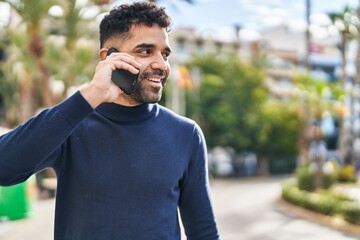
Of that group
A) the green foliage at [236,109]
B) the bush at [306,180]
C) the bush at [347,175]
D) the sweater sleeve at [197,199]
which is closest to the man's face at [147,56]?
the sweater sleeve at [197,199]

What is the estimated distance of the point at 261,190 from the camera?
3031 centimetres

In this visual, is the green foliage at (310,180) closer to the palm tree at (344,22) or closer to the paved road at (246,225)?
the paved road at (246,225)

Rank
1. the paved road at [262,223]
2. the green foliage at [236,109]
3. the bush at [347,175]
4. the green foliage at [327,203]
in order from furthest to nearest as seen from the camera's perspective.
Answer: the green foliage at [236,109]
the bush at [347,175]
the green foliage at [327,203]
the paved road at [262,223]

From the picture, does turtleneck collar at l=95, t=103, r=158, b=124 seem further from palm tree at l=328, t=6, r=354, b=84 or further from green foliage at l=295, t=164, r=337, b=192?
palm tree at l=328, t=6, r=354, b=84

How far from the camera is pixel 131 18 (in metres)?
2.08

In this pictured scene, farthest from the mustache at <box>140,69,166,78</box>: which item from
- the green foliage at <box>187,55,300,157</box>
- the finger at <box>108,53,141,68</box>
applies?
the green foliage at <box>187,55,300,157</box>

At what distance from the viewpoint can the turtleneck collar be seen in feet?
6.77

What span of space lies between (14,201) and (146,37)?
40.0ft

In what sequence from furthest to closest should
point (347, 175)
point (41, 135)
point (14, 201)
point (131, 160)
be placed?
point (347, 175), point (14, 201), point (131, 160), point (41, 135)

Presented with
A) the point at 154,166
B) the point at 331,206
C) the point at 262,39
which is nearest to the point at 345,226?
the point at 331,206

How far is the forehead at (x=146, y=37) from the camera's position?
204 centimetres

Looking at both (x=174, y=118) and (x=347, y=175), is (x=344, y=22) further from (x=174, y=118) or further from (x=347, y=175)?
(x=174, y=118)

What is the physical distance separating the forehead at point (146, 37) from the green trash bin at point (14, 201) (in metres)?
11.5

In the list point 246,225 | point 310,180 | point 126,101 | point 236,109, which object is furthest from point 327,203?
point 236,109
